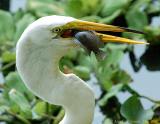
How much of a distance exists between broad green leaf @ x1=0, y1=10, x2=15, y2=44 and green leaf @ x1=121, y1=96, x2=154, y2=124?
2.51 ft

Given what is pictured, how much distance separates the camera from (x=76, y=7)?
316cm

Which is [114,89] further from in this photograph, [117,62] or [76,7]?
[76,7]

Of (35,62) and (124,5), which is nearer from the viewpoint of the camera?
(35,62)

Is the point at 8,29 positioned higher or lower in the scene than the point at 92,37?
lower

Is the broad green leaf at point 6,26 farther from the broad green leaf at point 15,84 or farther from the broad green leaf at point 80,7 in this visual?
the broad green leaf at point 15,84

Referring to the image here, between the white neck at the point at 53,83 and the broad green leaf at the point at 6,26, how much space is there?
123cm

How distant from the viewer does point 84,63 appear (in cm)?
291

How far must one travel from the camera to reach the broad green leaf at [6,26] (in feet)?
10.3

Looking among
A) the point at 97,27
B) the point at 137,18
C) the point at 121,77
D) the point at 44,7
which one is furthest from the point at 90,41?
the point at 44,7

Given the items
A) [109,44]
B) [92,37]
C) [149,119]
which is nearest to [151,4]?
[109,44]

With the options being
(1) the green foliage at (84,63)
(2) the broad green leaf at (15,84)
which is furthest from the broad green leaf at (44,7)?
(2) the broad green leaf at (15,84)

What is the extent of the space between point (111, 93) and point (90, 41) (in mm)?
848

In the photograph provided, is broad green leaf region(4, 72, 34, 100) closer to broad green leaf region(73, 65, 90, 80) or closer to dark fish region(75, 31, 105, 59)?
broad green leaf region(73, 65, 90, 80)

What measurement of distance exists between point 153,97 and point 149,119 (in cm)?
22
